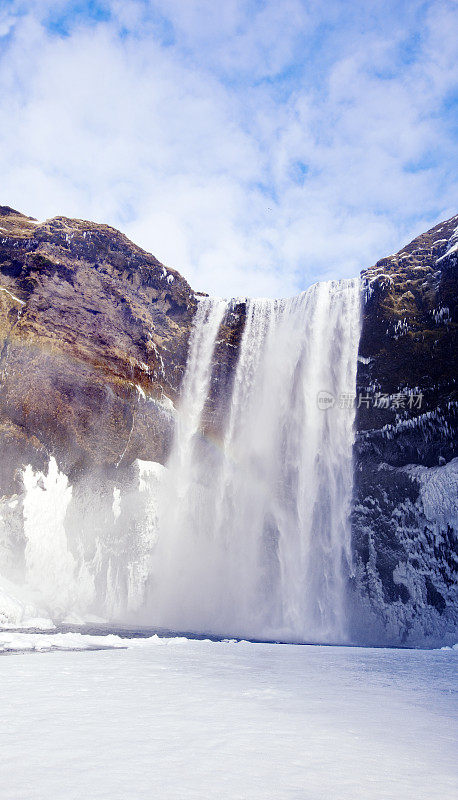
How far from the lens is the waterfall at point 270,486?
20016 mm

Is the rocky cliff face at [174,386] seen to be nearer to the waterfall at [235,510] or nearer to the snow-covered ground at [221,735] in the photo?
the waterfall at [235,510]

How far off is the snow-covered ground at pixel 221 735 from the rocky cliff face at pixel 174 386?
13949 millimetres

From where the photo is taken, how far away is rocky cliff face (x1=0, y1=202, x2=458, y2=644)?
18.9m

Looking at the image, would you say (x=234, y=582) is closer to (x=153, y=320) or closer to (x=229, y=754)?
(x=153, y=320)

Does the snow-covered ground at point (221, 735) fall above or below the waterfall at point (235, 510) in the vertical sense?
below

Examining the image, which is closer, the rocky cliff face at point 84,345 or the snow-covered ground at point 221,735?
the snow-covered ground at point 221,735

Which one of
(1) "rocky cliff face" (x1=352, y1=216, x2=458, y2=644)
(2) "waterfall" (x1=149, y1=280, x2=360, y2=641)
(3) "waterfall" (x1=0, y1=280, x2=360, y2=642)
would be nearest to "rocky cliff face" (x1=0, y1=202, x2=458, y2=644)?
(1) "rocky cliff face" (x1=352, y1=216, x2=458, y2=644)

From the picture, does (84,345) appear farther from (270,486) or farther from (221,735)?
(221,735)

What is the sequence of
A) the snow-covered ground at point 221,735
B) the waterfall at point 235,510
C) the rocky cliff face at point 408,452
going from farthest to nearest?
the waterfall at point 235,510, the rocky cliff face at point 408,452, the snow-covered ground at point 221,735

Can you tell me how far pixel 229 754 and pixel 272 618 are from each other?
728 inches

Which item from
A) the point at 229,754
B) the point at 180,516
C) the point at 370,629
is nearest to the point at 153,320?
the point at 180,516

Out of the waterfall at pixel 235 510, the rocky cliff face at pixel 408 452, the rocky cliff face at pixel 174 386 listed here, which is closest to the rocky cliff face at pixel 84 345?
the rocky cliff face at pixel 174 386

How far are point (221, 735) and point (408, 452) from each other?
59.9 ft

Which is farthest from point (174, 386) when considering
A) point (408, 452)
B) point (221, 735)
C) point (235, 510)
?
point (221, 735)
